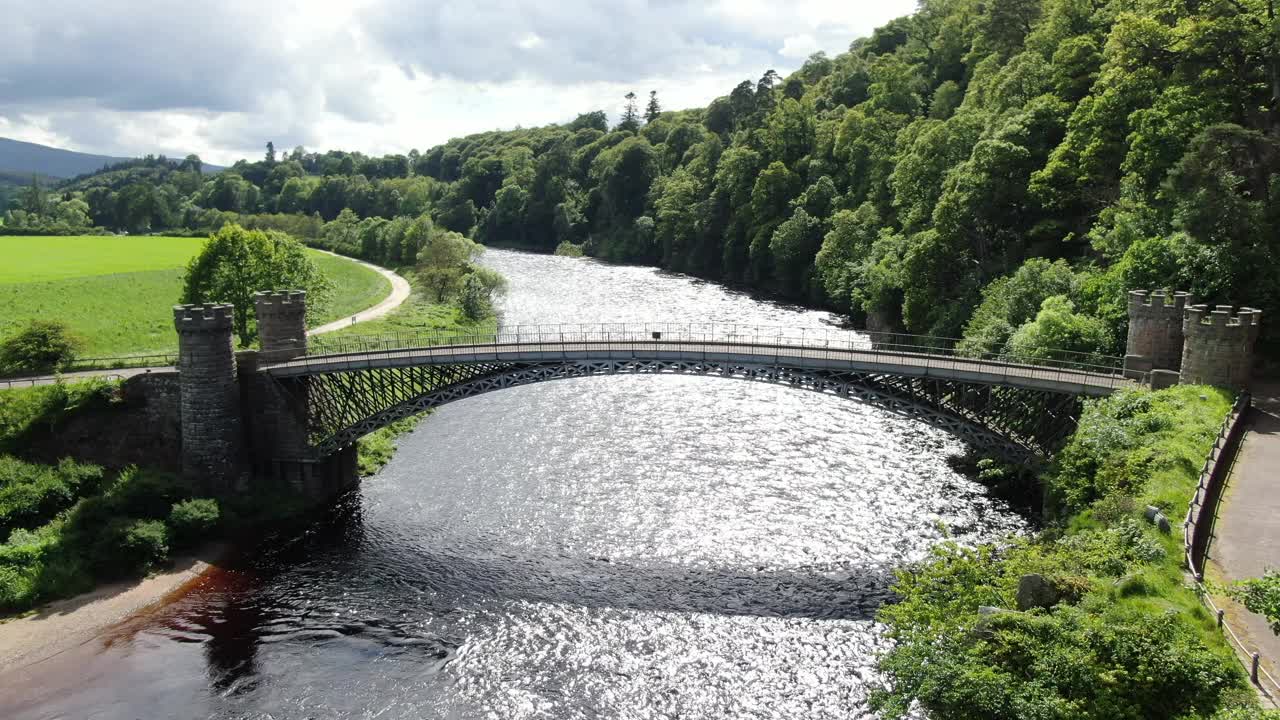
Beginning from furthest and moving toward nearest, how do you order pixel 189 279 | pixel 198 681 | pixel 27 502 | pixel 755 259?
pixel 755 259 < pixel 189 279 < pixel 27 502 < pixel 198 681

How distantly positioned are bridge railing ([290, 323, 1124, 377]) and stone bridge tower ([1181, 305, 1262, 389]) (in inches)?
141

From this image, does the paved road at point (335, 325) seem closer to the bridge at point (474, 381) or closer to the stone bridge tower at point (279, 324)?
the bridge at point (474, 381)

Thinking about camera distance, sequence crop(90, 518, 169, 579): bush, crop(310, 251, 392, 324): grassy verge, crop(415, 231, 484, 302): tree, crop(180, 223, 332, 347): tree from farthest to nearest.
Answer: crop(415, 231, 484, 302): tree < crop(310, 251, 392, 324): grassy verge < crop(180, 223, 332, 347): tree < crop(90, 518, 169, 579): bush

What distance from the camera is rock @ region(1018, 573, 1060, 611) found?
2211cm

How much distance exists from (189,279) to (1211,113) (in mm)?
65756

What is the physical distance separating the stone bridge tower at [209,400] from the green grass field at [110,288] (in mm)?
22352

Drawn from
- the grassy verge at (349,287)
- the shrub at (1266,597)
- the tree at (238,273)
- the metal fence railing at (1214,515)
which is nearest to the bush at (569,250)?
the grassy verge at (349,287)

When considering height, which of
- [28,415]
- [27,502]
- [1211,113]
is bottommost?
[27,502]

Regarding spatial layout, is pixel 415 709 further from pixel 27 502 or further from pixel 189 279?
pixel 189 279

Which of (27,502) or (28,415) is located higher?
(28,415)

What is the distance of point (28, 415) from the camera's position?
46.4m

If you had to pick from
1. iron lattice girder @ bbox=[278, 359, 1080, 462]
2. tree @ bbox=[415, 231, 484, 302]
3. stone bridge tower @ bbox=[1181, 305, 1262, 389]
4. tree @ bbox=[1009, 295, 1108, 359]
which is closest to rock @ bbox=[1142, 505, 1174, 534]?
stone bridge tower @ bbox=[1181, 305, 1262, 389]

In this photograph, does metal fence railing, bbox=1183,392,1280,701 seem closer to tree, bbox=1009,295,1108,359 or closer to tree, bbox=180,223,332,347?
tree, bbox=1009,295,1108,359

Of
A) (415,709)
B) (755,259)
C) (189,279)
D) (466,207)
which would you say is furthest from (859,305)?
(466,207)
